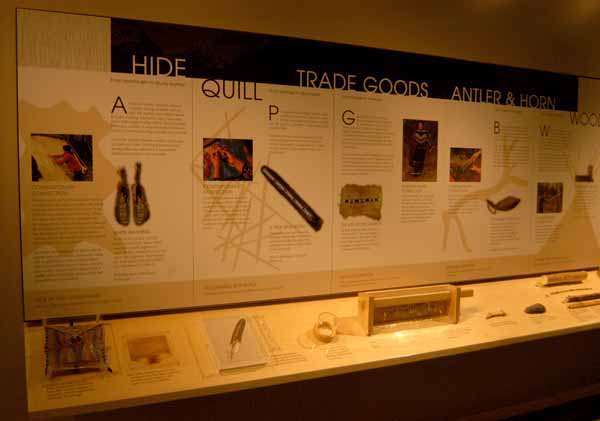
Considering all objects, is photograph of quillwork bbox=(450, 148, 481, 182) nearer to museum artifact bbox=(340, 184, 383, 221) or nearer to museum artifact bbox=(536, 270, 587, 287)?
museum artifact bbox=(340, 184, 383, 221)

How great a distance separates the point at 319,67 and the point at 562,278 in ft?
5.41

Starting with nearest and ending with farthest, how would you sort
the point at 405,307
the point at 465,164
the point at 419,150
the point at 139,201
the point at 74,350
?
the point at 74,350, the point at 139,201, the point at 405,307, the point at 419,150, the point at 465,164

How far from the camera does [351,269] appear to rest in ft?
6.35

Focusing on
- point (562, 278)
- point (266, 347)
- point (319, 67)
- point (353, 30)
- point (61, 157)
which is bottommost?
point (266, 347)

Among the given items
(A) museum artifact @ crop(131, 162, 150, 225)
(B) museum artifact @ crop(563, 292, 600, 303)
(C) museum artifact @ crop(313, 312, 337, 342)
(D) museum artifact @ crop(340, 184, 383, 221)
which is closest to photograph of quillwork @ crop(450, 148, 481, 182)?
(D) museum artifact @ crop(340, 184, 383, 221)

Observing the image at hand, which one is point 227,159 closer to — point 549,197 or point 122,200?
point 122,200

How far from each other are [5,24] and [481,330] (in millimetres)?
2082

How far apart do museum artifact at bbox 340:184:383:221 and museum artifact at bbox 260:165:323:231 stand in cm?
13

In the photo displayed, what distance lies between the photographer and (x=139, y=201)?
1603mm

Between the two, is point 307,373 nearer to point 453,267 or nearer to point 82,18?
point 453,267

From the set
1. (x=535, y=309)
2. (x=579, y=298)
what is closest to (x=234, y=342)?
(x=535, y=309)

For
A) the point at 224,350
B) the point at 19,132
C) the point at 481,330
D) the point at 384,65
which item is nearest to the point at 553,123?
the point at 384,65

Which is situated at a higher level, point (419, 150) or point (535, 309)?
point (419, 150)

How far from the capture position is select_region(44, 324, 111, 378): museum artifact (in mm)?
1306
